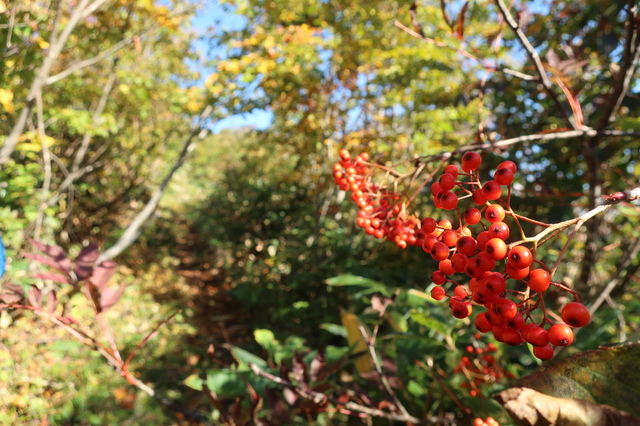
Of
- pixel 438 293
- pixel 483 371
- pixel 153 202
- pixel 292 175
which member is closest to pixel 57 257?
pixel 438 293

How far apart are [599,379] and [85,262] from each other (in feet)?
3.90

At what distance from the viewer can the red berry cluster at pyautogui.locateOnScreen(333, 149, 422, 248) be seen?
0.96 meters

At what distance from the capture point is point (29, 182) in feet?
9.14

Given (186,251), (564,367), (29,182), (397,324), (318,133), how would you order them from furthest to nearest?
(186,251) < (318,133) < (29,182) < (397,324) < (564,367)

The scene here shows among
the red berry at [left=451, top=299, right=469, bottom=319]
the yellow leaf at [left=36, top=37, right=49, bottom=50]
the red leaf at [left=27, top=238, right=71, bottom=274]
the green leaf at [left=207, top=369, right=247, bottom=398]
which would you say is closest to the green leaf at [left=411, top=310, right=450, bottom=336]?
the green leaf at [left=207, top=369, right=247, bottom=398]

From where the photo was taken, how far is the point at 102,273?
1.09 meters

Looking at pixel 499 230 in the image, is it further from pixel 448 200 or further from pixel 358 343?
pixel 358 343

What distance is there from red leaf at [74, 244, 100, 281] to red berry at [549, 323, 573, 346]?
1081mm

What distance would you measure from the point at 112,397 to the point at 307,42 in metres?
3.38

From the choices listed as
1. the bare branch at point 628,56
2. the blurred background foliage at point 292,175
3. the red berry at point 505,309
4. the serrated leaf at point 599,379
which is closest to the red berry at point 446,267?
the red berry at point 505,309

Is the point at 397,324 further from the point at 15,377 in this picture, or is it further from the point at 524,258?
the point at 15,377

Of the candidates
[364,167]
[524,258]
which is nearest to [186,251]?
[364,167]

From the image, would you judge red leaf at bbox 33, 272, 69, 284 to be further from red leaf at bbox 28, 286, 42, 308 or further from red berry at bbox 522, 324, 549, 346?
red berry at bbox 522, 324, 549, 346

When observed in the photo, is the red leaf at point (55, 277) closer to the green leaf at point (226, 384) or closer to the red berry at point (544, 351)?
the green leaf at point (226, 384)
